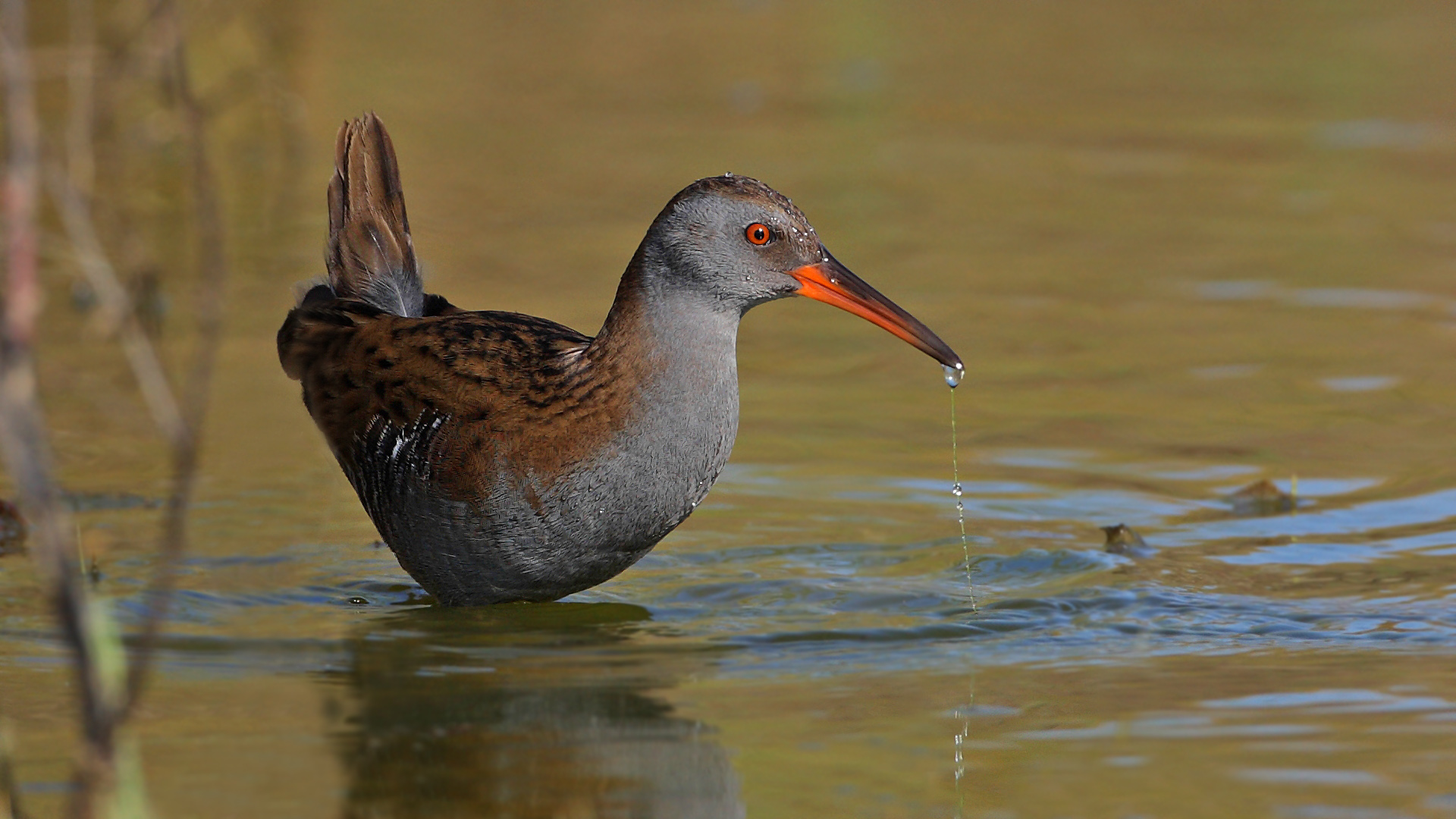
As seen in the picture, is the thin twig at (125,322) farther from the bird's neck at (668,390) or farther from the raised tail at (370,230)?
the raised tail at (370,230)

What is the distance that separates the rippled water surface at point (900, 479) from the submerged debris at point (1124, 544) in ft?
0.26

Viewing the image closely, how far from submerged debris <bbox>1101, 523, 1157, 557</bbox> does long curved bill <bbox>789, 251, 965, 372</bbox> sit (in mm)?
826

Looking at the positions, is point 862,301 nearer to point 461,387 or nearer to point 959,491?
point 959,491

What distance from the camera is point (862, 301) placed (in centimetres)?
541

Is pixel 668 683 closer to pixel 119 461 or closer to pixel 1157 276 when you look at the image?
pixel 119 461

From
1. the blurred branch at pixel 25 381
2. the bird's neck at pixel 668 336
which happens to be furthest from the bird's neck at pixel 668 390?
the blurred branch at pixel 25 381

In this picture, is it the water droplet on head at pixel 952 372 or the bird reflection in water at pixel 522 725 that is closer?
the bird reflection in water at pixel 522 725

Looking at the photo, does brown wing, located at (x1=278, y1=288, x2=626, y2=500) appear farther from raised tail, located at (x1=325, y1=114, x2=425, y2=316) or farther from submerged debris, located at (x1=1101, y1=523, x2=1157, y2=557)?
submerged debris, located at (x1=1101, y1=523, x2=1157, y2=557)

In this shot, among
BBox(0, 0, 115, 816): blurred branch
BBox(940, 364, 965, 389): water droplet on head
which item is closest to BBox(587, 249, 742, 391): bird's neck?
BBox(940, 364, 965, 389): water droplet on head

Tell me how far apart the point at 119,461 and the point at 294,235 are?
2.97m

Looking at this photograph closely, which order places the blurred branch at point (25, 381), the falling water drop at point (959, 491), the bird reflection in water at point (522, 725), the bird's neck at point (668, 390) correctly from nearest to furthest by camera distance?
1. the blurred branch at point (25, 381)
2. the bird reflection in water at point (522, 725)
3. the bird's neck at point (668, 390)
4. the falling water drop at point (959, 491)

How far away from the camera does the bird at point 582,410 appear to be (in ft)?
16.8

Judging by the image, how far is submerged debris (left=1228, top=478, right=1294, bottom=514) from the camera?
6262 millimetres

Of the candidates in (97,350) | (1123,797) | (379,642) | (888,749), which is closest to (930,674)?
(888,749)
